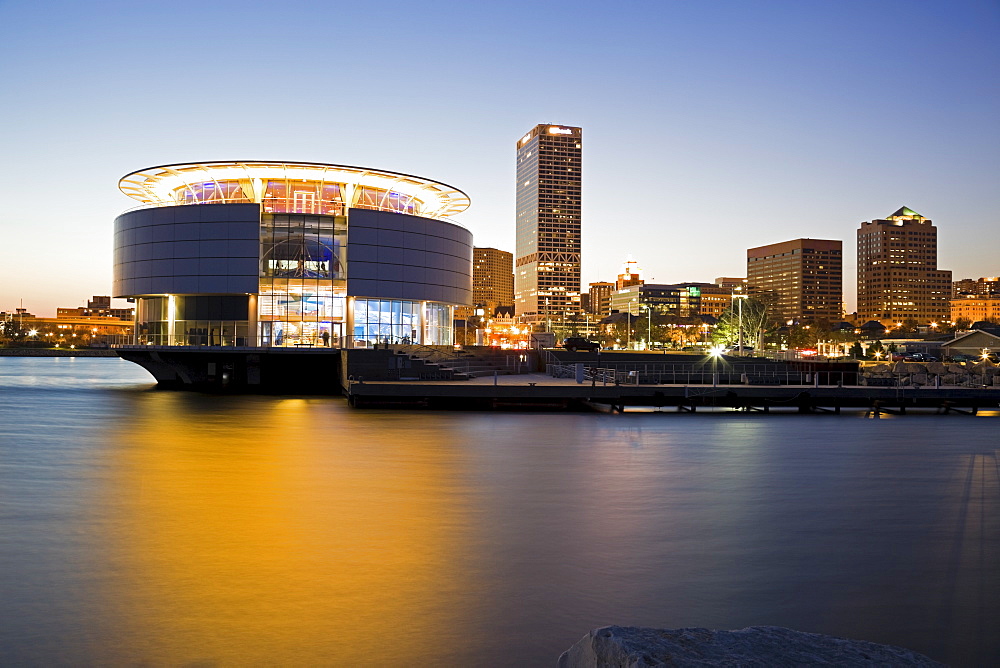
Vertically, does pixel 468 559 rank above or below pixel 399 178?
below

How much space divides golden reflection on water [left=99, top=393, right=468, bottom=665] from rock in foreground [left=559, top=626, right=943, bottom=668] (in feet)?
14.1

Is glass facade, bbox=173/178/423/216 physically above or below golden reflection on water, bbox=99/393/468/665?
above

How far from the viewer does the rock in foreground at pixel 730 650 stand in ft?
19.0

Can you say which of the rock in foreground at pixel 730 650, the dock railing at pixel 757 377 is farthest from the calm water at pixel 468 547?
the dock railing at pixel 757 377

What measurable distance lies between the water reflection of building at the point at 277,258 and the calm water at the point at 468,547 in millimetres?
36872

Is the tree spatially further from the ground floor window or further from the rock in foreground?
the rock in foreground

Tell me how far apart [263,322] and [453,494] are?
51441mm

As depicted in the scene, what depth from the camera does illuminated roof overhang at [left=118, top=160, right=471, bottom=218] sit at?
6825cm

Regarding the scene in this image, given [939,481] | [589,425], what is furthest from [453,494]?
[589,425]

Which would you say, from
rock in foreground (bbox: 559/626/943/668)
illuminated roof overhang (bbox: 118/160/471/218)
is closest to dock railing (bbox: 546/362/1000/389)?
illuminated roof overhang (bbox: 118/160/471/218)

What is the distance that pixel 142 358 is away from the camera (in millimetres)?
73562

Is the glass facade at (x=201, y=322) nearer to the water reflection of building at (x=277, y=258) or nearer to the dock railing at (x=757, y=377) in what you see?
the water reflection of building at (x=277, y=258)

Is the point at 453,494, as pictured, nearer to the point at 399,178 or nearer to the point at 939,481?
the point at 939,481

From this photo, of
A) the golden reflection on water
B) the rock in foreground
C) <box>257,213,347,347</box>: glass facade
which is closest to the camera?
the rock in foreground
